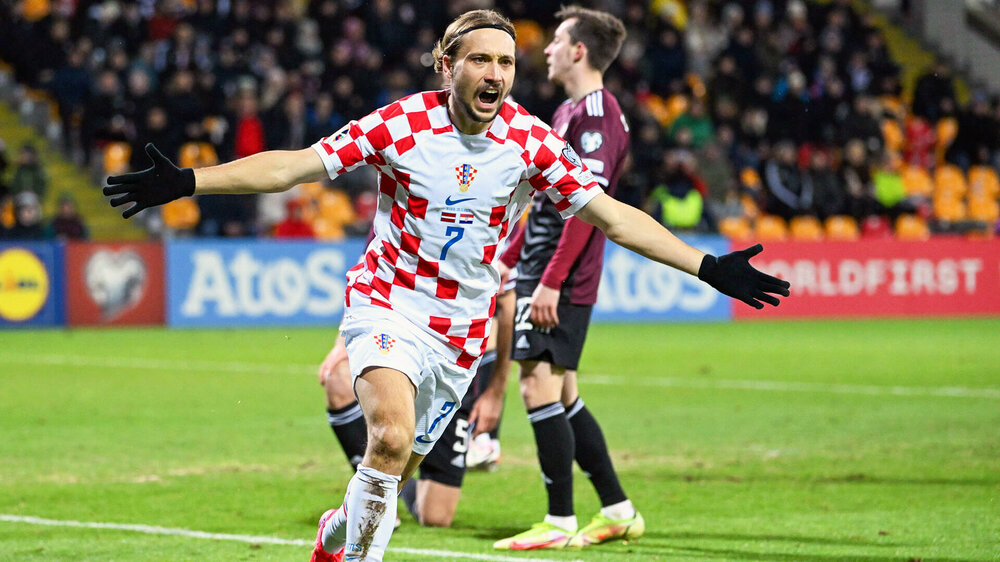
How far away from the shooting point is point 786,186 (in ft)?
73.1

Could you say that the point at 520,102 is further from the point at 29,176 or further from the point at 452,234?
the point at 452,234

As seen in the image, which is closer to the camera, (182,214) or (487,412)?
(487,412)

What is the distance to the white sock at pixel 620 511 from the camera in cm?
591

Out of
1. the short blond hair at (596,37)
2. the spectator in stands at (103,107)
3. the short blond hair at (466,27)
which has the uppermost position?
the spectator in stands at (103,107)

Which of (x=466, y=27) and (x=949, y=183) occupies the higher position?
(x=466, y=27)

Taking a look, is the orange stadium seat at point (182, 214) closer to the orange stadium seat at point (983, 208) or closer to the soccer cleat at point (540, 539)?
the orange stadium seat at point (983, 208)

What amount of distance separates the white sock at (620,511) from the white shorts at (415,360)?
155 cm

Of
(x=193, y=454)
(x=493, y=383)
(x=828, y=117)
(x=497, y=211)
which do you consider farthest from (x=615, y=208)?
(x=828, y=117)

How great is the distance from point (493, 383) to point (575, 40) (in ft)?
7.06

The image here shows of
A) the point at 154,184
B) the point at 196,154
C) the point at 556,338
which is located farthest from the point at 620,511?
the point at 196,154

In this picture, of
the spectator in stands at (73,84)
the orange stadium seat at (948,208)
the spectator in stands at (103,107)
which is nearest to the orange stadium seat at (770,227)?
the orange stadium seat at (948,208)

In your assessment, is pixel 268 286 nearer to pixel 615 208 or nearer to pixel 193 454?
pixel 193 454

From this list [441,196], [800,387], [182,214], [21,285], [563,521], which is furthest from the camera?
[182,214]

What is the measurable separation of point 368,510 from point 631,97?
762 inches
